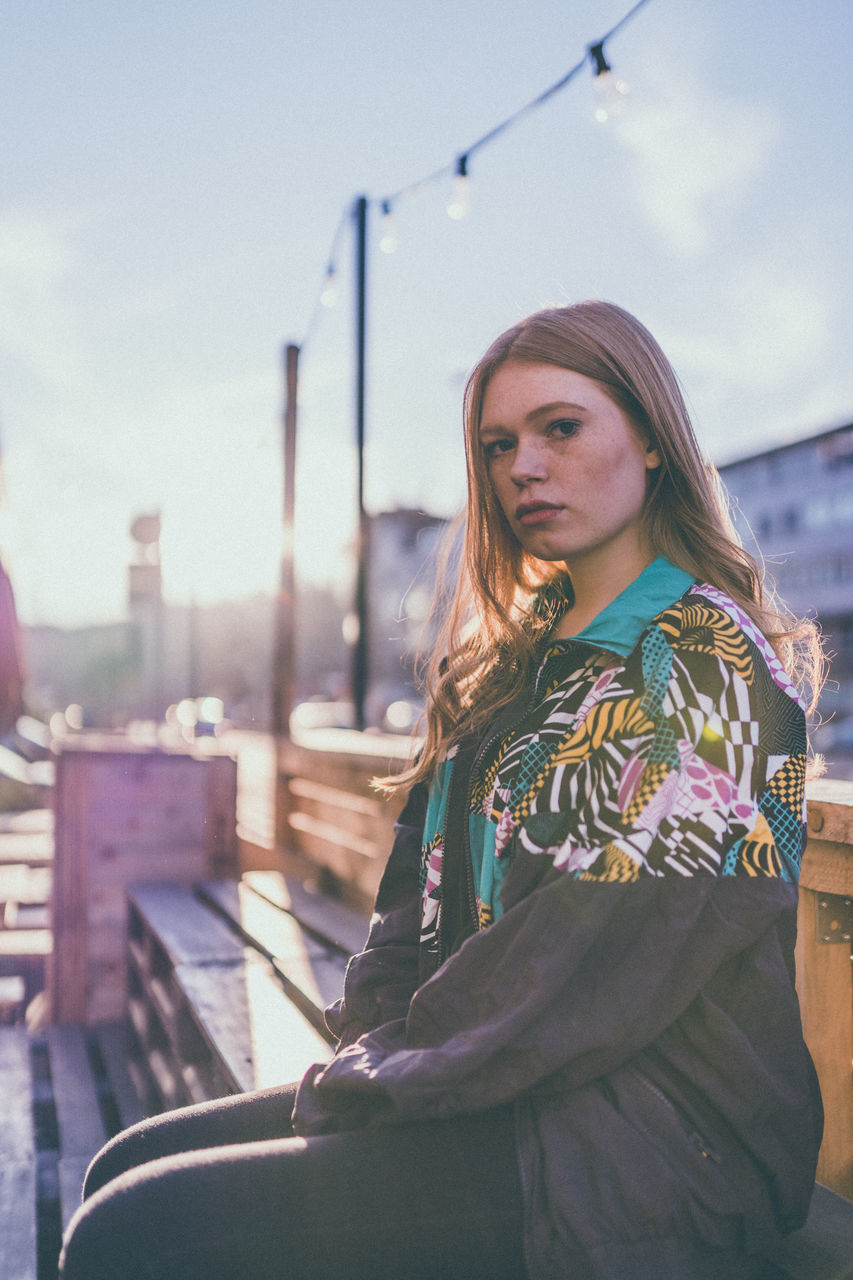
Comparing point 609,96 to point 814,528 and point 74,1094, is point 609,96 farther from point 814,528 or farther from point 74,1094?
point 814,528

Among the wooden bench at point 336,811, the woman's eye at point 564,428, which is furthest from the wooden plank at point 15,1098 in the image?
the woman's eye at point 564,428

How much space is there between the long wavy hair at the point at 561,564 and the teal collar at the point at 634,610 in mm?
104

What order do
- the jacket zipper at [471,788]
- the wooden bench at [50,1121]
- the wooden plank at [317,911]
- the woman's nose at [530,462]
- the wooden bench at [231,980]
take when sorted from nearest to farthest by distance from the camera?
the jacket zipper at [471,788] < the woman's nose at [530,462] < the wooden bench at [231,980] < the wooden bench at [50,1121] < the wooden plank at [317,911]

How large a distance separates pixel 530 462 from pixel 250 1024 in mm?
1700

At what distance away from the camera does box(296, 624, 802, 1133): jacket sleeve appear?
121cm

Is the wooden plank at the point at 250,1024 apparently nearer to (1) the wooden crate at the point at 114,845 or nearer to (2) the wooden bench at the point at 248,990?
(2) the wooden bench at the point at 248,990

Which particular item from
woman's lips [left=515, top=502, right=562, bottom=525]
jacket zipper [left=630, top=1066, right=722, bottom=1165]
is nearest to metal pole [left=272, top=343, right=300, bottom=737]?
woman's lips [left=515, top=502, right=562, bottom=525]

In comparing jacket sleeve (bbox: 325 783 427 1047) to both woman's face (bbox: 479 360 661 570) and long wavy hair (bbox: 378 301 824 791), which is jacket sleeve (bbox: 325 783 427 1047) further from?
woman's face (bbox: 479 360 661 570)

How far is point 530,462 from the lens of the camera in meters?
1.66

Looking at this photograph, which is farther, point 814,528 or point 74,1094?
point 814,528

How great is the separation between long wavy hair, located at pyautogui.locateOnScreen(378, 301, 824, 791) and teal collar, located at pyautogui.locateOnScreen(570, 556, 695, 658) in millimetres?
104

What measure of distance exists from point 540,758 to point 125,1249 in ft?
2.61

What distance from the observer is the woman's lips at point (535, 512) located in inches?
66.0

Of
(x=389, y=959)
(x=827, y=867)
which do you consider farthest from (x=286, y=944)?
(x=827, y=867)
